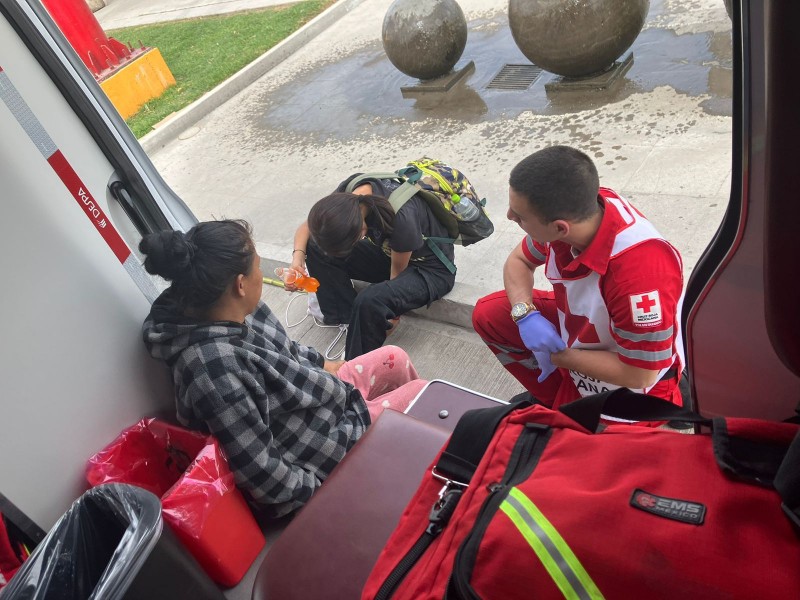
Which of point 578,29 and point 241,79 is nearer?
point 578,29

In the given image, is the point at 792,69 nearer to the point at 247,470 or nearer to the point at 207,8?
the point at 247,470

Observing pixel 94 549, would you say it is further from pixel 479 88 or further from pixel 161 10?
pixel 161 10

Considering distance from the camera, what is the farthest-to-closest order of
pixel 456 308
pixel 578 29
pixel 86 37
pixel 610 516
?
pixel 86 37 → pixel 578 29 → pixel 456 308 → pixel 610 516

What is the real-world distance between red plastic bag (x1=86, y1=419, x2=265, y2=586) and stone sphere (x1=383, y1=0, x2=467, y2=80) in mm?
4535

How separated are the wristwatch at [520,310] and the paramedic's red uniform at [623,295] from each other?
11 centimetres

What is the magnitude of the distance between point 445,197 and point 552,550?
7.99ft

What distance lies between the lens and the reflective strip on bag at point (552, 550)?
86 cm

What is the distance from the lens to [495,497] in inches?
41.8

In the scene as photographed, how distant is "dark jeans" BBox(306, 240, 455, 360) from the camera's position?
Result: 3115 mm

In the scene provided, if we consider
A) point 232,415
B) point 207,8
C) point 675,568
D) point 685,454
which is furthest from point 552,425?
point 207,8

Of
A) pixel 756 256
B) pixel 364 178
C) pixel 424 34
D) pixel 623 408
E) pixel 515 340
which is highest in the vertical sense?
pixel 756 256

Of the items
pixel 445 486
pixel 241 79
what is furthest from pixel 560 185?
pixel 241 79

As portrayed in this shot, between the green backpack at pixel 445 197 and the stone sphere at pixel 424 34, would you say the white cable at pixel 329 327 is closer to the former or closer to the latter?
the green backpack at pixel 445 197

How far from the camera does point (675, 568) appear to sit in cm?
81
